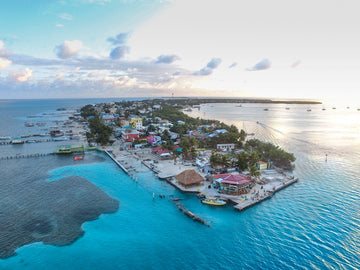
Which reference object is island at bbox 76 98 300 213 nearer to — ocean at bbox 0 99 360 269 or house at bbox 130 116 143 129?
ocean at bbox 0 99 360 269

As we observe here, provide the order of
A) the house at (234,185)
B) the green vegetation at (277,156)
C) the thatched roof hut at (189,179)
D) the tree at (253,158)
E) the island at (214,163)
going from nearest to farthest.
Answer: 1. the house at (234,185)
2. the island at (214,163)
3. the thatched roof hut at (189,179)
4. the tree at (253,158)
5. the green vegetation at (277,156)

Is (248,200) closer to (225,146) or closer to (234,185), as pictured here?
(234,185)

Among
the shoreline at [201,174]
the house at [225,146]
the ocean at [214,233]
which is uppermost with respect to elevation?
the house at [225,146]

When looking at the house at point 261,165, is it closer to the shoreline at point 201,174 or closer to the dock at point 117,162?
the shoreline at point 201,174

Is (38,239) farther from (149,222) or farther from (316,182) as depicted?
(316,182)

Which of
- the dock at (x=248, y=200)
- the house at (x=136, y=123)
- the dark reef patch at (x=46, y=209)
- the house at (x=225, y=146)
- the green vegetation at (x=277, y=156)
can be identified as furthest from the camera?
the house at (x=136, y=123)

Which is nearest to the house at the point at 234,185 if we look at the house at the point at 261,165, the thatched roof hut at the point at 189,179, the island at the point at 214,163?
the island at the point at 214,163

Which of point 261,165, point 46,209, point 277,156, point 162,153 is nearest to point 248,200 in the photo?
point 261,165

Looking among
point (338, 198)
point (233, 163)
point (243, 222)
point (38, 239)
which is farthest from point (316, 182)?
point (38, 239)

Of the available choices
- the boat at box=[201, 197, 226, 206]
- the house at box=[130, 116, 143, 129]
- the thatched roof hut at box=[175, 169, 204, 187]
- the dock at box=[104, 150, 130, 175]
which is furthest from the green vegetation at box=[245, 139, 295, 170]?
the house at box=[130, 116, 143, 129]
